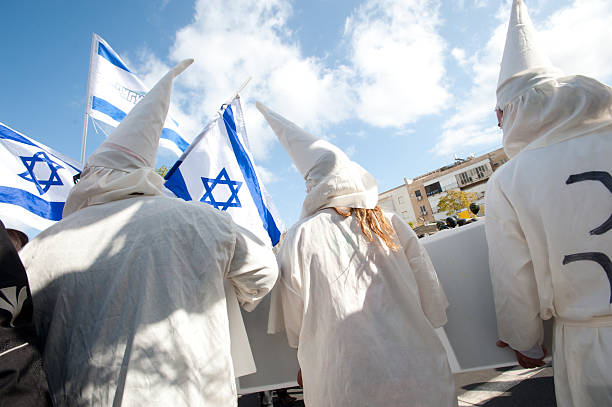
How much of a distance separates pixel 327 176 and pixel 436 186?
168 ft

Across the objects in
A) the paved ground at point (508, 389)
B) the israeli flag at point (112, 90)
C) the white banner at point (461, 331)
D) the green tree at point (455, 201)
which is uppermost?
the green tree at point (455, 201)

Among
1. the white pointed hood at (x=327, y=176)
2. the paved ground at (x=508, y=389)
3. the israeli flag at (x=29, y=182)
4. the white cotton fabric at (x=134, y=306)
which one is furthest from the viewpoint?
the israeli flag at (x=29, y=182)

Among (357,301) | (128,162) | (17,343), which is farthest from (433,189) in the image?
(17,343)

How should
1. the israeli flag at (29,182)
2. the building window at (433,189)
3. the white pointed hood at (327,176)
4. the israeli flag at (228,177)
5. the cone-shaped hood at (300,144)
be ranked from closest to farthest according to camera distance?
the white pointed hood at (327,176) < the cone-shaped hood at (300,144) < the israeli flag at (29,182) < the israeli flag at (228,177) < the building window at (433,189)

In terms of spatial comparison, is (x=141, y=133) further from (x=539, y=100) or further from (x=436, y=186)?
(x=436, y=186)

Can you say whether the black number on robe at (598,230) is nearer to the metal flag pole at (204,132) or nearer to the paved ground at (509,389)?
the paved ground at (509,389)

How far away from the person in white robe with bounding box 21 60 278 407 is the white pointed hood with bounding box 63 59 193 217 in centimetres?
12

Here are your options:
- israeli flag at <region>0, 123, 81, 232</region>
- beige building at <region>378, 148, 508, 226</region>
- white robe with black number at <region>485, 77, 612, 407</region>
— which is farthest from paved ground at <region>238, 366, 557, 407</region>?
beige building at <region>378, 148, 508, 226</region>

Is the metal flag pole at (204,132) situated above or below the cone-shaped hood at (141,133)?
above

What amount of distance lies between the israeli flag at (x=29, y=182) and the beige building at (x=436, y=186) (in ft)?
141

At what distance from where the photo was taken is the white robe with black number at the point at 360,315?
5.19ft

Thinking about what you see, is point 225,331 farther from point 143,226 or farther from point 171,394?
point 143,226

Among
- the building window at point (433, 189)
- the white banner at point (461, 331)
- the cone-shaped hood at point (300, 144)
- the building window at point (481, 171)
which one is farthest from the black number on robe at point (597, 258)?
the building window at point (433, 189)

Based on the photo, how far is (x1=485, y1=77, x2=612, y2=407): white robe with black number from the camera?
149 centimetres
